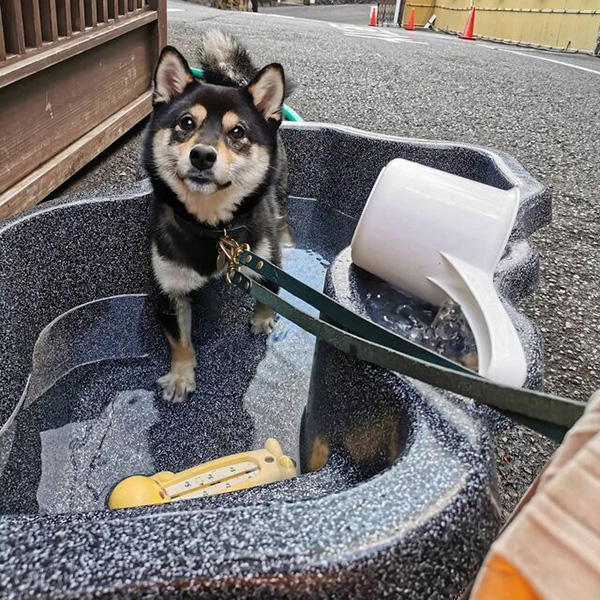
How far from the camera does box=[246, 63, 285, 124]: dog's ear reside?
159 centimetres

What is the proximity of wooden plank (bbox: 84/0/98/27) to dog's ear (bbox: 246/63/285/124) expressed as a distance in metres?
1.17

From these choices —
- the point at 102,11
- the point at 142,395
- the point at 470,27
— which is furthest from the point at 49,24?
the point at 470,27

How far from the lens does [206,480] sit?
117cm

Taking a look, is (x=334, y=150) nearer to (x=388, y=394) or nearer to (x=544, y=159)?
(x=544, y=159)

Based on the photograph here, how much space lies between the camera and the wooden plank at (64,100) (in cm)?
182

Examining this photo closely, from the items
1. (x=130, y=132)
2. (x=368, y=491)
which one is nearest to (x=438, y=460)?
(x=368, y=491)

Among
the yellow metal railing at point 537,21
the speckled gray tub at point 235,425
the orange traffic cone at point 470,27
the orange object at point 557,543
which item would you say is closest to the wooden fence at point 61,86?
the speckled gray tub at point 235,425

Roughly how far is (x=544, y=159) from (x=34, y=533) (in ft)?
10.1

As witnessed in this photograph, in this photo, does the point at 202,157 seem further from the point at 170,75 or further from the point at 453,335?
the point at 453,335

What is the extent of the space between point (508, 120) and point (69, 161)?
273cm

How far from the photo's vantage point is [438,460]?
71 centimetres

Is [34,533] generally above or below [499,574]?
below

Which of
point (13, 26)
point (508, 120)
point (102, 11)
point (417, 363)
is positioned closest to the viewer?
point (417, 363)

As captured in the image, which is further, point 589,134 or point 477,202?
point 589,134
